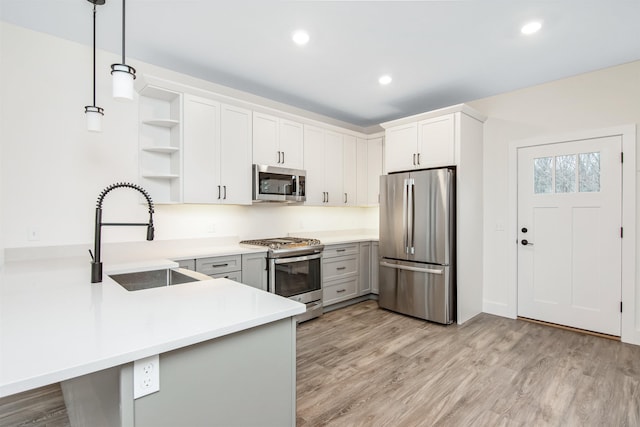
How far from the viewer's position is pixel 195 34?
2633mm

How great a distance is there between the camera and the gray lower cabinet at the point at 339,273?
159 inches

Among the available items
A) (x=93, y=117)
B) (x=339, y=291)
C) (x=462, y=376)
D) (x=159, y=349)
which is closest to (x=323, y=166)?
(x=339, y=291)

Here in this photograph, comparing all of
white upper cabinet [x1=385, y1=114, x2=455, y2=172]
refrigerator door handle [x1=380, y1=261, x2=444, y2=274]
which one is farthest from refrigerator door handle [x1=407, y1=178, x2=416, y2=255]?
white upper cabinet [x1=385, y1=114, x2=455, y2=172]

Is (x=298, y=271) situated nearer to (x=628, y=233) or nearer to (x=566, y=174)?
(x=566, y=174)

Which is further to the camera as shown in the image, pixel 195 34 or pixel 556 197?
pixel 556 197

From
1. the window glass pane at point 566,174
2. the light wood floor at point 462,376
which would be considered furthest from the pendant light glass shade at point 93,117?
the window glass pane at point 566,174

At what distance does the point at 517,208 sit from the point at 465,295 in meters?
1.21

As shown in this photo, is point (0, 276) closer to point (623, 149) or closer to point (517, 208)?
point (517, 208)

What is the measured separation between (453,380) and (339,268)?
1.99 m

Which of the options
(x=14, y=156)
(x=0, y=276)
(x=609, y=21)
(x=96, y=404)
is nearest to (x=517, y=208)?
(x=609, y=21)

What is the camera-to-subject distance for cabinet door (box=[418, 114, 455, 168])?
3701 millimetres

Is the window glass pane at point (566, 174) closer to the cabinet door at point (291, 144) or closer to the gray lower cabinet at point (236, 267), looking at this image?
the cabinet door at point (291, 144)

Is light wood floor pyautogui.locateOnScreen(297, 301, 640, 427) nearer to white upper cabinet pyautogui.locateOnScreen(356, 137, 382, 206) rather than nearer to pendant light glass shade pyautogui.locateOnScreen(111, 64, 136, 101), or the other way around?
white upper cabinet pyautogui.locateOnScreen(356, 137, 382, 206)

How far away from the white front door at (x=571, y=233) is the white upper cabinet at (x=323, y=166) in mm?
2235
